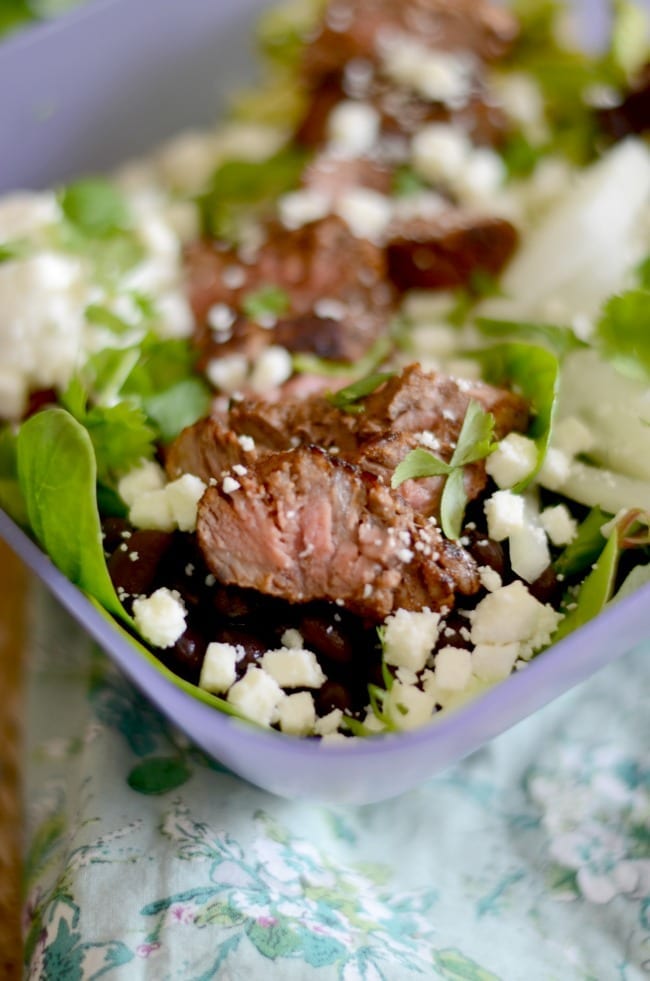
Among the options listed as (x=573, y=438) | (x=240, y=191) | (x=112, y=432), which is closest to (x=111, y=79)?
(x=240, y=191)

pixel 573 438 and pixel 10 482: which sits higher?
pixel 10 482

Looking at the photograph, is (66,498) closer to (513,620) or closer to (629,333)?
(513,620)

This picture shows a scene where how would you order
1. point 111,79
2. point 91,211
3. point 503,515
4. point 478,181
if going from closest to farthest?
1. point 503,515
2. point 91,211
3. point 478,181
4. point 111,79

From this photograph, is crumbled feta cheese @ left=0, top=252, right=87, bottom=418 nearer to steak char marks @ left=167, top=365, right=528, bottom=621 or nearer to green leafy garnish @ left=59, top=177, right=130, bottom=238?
green leafy garnish @ left=59, top=177, right=130, bottom=238

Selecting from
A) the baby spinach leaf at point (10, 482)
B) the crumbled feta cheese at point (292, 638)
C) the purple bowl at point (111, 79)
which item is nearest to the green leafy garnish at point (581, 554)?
the crumbled feta cheese at point (292, 638)

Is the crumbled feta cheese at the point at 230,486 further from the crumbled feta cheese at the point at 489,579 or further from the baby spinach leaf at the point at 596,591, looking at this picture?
the baby spinach leaf at the point at 596,591

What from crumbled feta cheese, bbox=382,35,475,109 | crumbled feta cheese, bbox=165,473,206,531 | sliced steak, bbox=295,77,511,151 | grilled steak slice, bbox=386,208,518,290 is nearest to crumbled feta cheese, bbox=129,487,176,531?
crumbled feta cheese, bbox=165,473,206,531

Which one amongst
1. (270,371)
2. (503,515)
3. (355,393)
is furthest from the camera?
(270,371)
